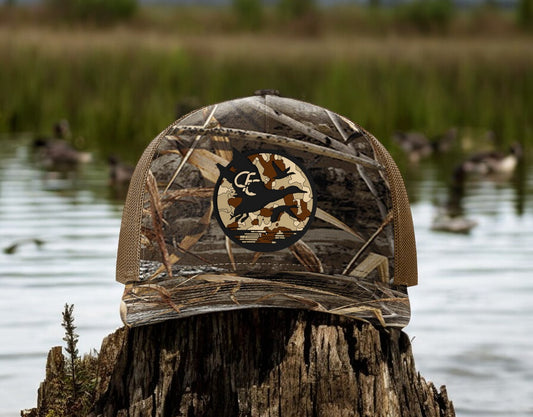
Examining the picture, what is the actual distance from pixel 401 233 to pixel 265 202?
57 centimetres

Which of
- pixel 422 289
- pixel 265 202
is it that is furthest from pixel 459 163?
pixel 265 202

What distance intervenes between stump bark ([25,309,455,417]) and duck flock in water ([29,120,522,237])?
23.2 ft

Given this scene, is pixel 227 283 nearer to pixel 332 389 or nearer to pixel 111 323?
pixel 332 389

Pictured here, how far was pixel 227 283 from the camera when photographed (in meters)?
4.00

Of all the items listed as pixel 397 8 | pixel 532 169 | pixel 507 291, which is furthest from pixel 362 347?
pixel 397 8

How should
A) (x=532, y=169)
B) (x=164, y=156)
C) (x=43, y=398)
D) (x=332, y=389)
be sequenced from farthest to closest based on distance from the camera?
(x=532, y=169)
(x=43, y=398)
(x=164, y=156)
(x=332, y=389)

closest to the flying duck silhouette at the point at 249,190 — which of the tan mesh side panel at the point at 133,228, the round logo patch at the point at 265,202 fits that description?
the round logo patch at the point at 265,202

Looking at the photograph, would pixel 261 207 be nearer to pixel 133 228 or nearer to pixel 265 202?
pixel 265 202

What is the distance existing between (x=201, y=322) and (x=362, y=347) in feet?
2.04

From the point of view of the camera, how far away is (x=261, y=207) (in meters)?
4.06

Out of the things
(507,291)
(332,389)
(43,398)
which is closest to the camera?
(332,389)

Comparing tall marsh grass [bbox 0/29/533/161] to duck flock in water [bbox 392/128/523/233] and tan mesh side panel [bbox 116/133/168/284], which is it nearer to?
duck flock in water [bbox 392/128/523/233]

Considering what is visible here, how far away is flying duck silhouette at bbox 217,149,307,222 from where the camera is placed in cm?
404

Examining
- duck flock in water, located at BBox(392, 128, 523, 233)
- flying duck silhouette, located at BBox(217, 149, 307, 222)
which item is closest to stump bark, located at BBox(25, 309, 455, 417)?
flying duck silhouette, located at BBox(217, 149, 307, 222)
